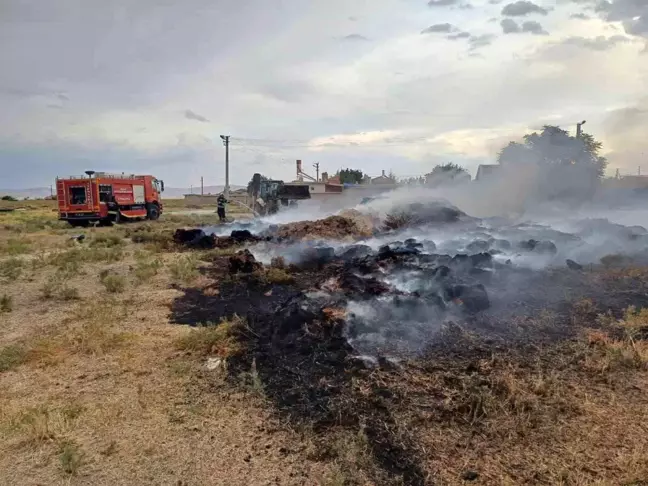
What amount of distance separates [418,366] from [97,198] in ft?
89.2

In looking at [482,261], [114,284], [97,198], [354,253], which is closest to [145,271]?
→ [114,284]

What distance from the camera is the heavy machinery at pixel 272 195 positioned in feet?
91.9

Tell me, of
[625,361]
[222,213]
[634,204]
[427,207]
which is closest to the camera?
[625,361]

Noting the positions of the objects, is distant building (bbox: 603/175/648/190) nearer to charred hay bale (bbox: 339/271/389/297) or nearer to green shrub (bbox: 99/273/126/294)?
charred hay bale (bbox: 339/271/389/297)

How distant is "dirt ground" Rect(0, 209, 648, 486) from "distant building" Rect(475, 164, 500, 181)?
93.8ft

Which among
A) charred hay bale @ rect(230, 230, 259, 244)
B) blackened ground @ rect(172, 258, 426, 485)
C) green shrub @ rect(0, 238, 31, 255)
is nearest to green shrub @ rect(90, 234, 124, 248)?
green shrub @ rect(0, 238, 31, 255)

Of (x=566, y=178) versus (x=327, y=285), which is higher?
(x=566, y=178)

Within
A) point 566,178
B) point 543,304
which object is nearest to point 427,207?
point 543,304

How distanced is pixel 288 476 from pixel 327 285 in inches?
199

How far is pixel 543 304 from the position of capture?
26.2 feet

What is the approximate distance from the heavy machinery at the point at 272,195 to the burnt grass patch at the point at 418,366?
18.9m

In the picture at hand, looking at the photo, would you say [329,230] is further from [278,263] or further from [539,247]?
[539,247]

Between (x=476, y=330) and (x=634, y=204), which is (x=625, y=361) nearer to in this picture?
(x=476, y=330)

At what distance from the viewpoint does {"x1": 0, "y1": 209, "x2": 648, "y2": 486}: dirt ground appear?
3.78 meters
